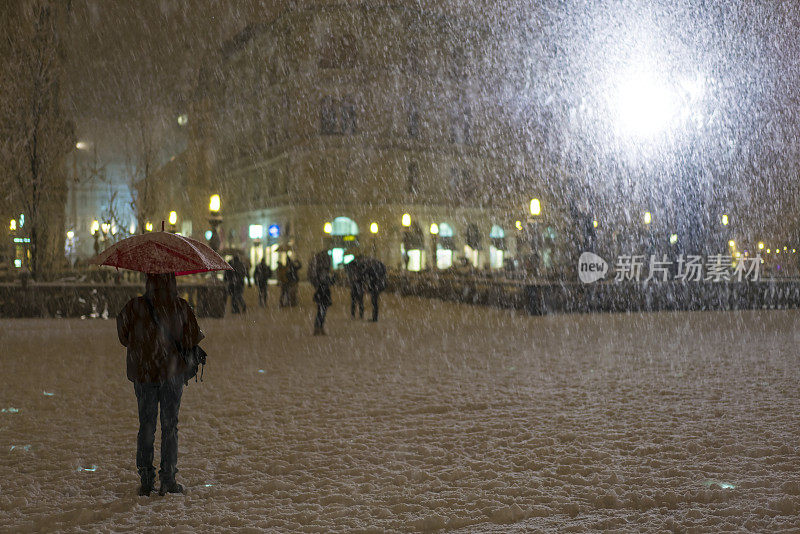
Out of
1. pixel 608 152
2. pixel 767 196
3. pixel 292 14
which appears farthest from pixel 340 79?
pixel 767 196

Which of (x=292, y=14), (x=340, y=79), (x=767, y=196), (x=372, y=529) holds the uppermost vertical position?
(x=292, y=14)

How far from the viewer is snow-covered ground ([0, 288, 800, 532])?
16.1ft

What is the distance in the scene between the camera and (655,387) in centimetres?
A: 962

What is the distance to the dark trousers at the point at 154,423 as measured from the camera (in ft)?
17.1

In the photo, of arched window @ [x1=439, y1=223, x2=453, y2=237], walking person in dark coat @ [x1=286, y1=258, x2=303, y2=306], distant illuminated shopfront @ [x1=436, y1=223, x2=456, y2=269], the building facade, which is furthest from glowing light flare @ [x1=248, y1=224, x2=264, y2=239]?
walking person in dark coat @ [x1=286, y1=258, x2=303, y2=306]

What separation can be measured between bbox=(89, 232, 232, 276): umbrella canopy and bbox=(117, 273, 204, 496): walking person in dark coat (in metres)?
0.15

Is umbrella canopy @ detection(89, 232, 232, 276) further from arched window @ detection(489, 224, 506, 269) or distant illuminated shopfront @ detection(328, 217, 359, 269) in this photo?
arched window @ detection(489, 224, 506, 269)

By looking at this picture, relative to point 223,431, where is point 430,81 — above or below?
above

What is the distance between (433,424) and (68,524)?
373 centimetres

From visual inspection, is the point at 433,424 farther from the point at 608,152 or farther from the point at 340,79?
the point at 340,79

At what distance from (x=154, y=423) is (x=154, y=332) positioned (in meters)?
0.67

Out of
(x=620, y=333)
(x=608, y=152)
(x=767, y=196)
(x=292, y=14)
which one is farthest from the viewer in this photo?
(x=767, y=196)

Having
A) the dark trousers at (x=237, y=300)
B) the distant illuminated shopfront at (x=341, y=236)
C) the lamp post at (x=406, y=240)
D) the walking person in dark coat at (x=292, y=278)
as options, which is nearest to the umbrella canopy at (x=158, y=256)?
the dark trousers at (x=237, y=300)

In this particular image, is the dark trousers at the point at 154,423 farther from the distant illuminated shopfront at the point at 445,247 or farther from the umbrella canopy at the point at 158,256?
the distant illuminated shopfront at the point at 445,247
